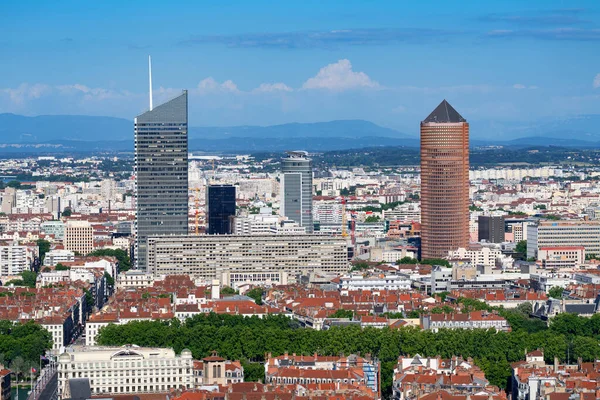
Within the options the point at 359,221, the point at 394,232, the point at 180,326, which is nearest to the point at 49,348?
the point at 180,326

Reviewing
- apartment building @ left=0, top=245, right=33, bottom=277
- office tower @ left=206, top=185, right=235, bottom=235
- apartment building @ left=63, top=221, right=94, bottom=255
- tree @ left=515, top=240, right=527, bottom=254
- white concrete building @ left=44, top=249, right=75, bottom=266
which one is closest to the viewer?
apartment building @ left=0, top=245, right=33, bottom=277

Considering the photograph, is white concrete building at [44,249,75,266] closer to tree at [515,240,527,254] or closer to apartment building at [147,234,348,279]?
apartment building at [147,234,348,279]

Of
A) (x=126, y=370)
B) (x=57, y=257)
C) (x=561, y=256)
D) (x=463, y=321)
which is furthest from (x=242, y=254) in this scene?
(x=126, y=370)

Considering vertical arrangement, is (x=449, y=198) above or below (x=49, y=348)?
above

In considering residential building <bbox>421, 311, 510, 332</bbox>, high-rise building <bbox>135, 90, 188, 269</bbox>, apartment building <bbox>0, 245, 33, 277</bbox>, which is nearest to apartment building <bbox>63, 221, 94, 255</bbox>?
apartment building <bbox>0, 245, 33, 277</bbox>

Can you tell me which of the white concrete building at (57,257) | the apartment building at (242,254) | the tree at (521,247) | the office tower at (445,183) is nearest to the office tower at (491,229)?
the tree at (521,247)

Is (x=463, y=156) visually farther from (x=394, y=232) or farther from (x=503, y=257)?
(x=394, y=232)

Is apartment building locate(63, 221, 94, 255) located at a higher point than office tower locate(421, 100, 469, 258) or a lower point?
lower

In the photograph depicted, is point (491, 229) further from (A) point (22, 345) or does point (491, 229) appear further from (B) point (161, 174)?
(A) point (22, 345)
